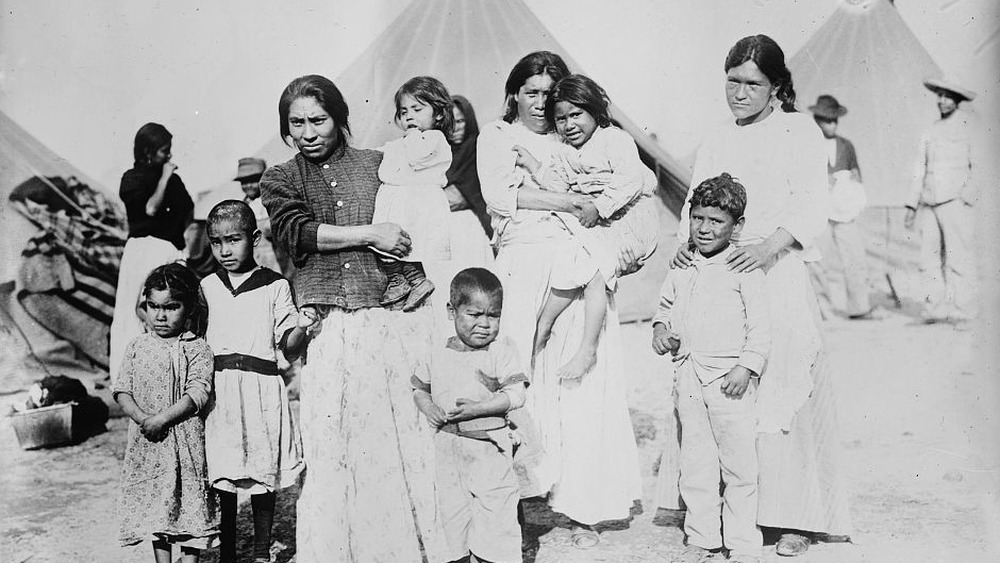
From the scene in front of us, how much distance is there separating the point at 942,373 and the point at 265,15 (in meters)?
3.27

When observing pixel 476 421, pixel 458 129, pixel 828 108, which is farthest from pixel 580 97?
pixel 476 421

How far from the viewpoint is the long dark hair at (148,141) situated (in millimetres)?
3939

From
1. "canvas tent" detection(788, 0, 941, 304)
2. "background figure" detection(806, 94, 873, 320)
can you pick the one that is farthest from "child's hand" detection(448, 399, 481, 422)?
"canvas tent" detection(788, 0, 941, 304)

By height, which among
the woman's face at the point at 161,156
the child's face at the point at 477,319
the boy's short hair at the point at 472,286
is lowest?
the child's face at the point at 477,319

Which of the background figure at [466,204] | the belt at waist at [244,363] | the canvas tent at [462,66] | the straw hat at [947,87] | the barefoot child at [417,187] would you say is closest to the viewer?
the belt at waist at [244,363]

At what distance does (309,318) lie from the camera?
3605 mm

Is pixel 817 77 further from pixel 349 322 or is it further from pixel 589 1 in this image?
pixel 349 322

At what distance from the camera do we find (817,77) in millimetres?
3959

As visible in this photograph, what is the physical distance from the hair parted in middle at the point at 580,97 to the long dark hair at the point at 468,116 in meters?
0.31

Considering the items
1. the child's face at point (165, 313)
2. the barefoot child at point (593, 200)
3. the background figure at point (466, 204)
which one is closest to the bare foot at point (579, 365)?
the barefoot child at point (593, 200)

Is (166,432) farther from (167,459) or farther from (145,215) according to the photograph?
(145,215)

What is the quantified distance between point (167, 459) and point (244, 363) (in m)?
0.44

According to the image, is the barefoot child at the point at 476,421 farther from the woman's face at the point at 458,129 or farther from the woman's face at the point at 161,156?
the woman's face at the point at 161,156

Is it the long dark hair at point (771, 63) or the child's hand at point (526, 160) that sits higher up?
the long dark hair at point (771, 63)
